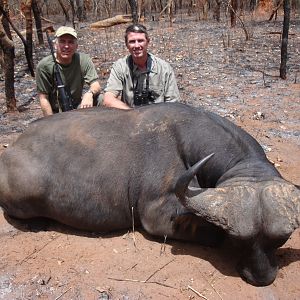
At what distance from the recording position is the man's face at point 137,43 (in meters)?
5.42

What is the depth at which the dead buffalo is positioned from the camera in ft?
12.5

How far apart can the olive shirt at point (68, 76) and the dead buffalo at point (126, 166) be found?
165cm

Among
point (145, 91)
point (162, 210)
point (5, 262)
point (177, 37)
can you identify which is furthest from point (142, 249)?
point (177, 37)

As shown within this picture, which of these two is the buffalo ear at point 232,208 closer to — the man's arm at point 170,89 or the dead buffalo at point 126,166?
the dead buffalo at point 126,166

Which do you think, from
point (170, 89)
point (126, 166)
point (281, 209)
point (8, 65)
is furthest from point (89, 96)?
point (281, 209)

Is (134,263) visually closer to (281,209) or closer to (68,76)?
(281,209)

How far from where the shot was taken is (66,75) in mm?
6094

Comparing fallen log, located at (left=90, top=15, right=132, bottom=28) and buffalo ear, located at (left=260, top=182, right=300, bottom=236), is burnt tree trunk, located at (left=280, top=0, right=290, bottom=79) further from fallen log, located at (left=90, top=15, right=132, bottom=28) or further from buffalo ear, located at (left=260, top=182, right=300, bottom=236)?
fallen log, located at (left=90, top=15, right=132, bottom=28)

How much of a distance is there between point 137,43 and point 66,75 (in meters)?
1.27

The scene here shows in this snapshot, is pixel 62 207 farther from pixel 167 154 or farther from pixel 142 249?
pixel 167 154


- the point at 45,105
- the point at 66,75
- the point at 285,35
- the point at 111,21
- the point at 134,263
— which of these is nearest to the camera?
the point at 134,263

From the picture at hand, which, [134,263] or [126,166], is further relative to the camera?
[126,166]

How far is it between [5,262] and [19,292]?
1.50ft

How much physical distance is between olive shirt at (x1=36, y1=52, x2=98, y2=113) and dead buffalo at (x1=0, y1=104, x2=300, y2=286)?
165 centimetres
